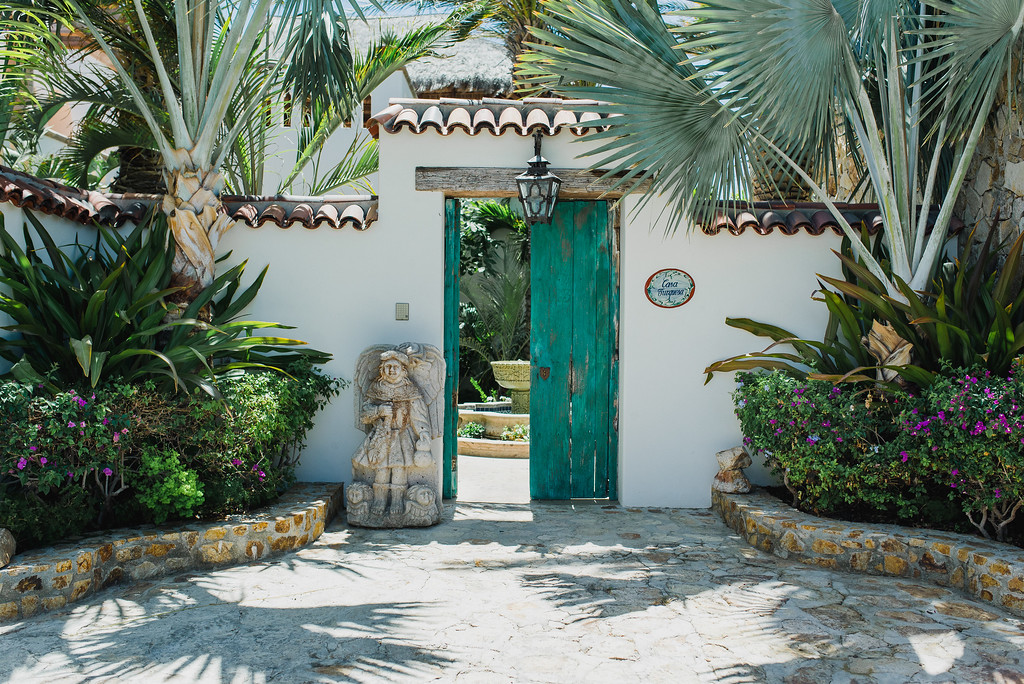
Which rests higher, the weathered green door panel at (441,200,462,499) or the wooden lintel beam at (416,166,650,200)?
the wooden lintel beam at (416,166,650,200)

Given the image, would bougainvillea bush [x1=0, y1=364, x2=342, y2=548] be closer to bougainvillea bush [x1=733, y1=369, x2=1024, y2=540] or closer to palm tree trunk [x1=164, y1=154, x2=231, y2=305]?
palm tree trunk [x1=164, y1=154, x2=231, y2=305]

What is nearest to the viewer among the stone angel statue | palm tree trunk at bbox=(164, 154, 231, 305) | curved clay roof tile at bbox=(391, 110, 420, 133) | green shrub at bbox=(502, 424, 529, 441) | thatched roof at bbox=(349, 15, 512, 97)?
palm tree trunk at bbox=(164, 154, 231, 305)

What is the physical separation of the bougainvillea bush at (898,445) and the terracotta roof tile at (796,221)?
1.24m

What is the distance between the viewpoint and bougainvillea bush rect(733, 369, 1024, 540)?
14.0ft

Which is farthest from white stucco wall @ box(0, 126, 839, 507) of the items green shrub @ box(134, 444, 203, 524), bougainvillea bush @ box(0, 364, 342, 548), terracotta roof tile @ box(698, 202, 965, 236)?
green shrub @ box(134, 444, 203, 524)

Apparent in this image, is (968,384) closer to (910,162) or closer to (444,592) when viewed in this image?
(910,162)

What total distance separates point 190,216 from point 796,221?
4.40 m

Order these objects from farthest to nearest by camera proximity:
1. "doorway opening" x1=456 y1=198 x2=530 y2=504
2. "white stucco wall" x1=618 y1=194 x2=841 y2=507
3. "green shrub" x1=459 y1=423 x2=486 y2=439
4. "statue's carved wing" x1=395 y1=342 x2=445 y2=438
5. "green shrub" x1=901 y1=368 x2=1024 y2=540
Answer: "doorway opening" x1=456 y1=198 x2=530 y2=504, "green shrub" x1=459 y1=423 x2=486 y2=439, "white stucco wall" x1=618 y1=194 x2=841 y2=507, "statue's carved wing" x1=395 y1=342 x2=445 y2=438, "green shrub" x1=901 y1=368 x2=1024 y2=540

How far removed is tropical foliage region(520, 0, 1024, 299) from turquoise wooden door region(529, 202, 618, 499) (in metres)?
1.04

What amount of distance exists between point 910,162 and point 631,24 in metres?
2.14

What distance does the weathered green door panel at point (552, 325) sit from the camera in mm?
6379

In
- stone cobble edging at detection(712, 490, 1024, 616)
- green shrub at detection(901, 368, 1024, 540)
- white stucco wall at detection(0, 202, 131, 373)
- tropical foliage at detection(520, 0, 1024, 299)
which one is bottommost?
stone cobble edging at detection(712, 490, 1024, 616)

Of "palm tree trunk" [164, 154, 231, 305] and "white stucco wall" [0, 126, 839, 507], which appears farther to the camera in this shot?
"white stucco wall" [0, 126, 839, 507]

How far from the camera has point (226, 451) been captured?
188 inches
